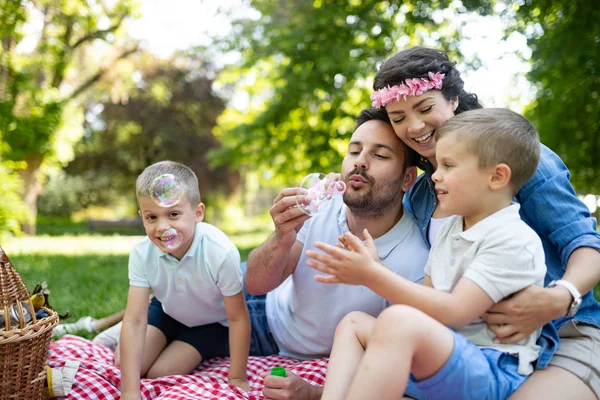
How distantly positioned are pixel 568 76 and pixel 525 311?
521 centimetres

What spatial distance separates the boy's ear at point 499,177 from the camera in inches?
78.7

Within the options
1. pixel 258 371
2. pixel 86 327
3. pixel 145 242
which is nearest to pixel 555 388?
pixel 258 371

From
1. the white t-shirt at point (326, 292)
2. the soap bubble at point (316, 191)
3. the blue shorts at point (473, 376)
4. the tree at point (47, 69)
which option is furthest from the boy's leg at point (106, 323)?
the tree at point (47, 69)

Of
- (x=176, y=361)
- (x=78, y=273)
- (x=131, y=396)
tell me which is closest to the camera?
(x=131, y=396)

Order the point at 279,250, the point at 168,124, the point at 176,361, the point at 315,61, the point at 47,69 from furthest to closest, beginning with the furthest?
the point at 168,124 < the point at 47,69 < the point at 315,61 < the point at 176,361 < the point at 279,250

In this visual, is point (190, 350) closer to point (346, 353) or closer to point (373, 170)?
point (346, 353)

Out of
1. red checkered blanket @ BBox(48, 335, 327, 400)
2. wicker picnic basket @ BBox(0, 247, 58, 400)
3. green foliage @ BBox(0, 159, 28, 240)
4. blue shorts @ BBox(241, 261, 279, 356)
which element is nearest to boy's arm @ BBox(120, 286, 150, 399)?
red checkered blanket @ BBox(48, 335, 327, 400)

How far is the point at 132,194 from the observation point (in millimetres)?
24516

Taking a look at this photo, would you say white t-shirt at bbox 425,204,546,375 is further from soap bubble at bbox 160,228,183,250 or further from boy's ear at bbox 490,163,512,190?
soap bubble at bbox 160,228,183,250

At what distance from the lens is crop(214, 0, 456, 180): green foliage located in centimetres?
812

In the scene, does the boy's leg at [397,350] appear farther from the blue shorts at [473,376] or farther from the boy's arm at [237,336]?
the boy's arm at [237,336]

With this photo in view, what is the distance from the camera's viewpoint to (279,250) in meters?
2.66

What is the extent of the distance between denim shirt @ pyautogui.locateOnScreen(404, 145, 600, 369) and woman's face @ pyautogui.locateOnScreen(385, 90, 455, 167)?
0.46m

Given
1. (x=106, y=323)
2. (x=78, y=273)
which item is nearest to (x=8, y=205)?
(x=78, y=273)
